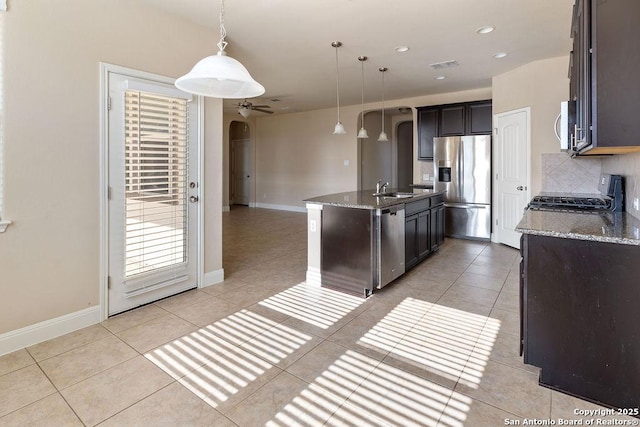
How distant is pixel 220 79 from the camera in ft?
5.58

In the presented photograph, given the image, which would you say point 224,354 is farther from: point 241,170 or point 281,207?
point 241,170

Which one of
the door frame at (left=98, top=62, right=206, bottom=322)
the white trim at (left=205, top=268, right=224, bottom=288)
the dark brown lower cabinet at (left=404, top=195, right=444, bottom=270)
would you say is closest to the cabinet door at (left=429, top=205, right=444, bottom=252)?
the dark brown lower cabinet at (left=404, top=195, right=444, bottom=270)

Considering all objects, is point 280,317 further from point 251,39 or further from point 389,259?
point 251,39

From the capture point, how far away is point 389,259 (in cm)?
334

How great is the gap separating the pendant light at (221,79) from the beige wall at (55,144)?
1.24m

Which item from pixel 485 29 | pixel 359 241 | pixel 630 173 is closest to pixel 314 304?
pixel 359 241

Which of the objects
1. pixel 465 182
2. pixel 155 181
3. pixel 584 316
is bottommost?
pixel 584 316

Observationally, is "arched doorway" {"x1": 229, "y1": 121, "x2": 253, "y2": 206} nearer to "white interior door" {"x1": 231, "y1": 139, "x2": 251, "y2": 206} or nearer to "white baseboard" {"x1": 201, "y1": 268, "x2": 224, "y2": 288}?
"white interior door" {"x1": 231, "y1": 139, "x2": 251, "y2": 206}

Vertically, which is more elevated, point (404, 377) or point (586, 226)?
point (586, 226)

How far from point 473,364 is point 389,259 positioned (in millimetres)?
1377

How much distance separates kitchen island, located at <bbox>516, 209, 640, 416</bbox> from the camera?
158 cm

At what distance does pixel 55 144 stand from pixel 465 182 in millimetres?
5569

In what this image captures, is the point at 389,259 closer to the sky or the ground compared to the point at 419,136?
closer to the ground

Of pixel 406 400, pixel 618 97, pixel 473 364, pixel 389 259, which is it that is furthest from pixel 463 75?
pixel 406 400
